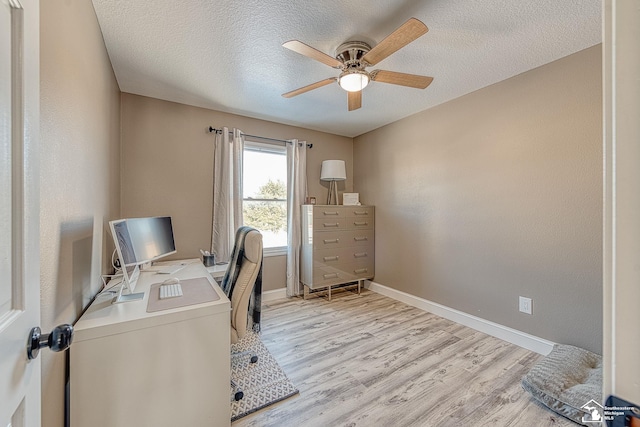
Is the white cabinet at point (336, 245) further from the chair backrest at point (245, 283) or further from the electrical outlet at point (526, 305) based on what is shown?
the electrical outlet at point (526, 305)

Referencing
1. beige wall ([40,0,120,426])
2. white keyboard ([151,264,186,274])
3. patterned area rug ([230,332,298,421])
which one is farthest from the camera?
white keyboard ([151,264,186,274])

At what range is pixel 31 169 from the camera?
0.61 metres

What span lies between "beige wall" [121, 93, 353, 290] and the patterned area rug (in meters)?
1.43

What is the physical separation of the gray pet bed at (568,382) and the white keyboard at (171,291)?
226 centimetres

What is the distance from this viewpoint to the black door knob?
59 centimetres

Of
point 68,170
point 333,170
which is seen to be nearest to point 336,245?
point 333,170

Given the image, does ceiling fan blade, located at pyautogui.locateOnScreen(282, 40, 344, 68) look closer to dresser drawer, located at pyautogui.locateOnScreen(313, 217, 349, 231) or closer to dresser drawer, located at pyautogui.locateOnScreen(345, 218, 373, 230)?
dresser drawer, located at pyautogui.locateOnScreen(313, 217, 349, 231)

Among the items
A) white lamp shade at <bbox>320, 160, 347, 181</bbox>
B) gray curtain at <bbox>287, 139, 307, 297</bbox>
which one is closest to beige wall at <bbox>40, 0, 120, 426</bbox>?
gray curtain at <bbox>287, 139, 307, 297</bbox>

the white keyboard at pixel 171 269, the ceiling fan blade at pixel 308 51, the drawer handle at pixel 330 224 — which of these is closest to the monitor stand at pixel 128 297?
the white keyboard at pixel 171 269

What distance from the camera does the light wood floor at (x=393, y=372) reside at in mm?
1507

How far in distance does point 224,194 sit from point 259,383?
199cm

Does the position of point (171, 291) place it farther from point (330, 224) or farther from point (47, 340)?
point (330, 224)
